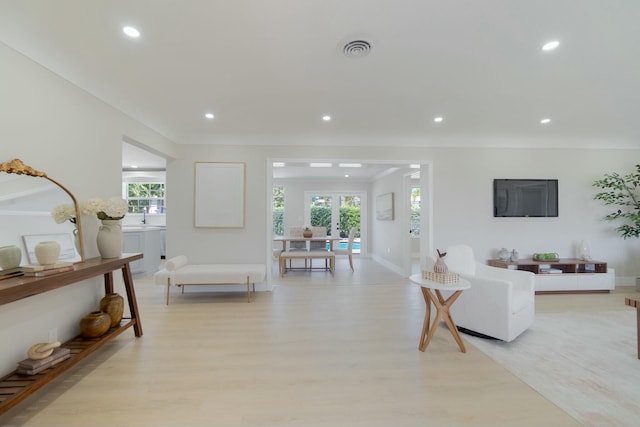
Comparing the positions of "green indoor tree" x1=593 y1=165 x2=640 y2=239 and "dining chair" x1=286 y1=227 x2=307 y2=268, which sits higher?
"green indoor tree" x1=593 y1=165 x2=640 y2=239

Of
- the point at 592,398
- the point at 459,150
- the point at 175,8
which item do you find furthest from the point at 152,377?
the point at 459,150

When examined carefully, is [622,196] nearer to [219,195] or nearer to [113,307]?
[219,195]

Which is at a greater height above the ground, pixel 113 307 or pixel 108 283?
pixel 108 283

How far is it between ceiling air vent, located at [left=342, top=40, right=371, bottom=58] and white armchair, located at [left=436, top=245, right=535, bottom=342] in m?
2.18

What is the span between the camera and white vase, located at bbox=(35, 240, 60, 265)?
1952 millimetres

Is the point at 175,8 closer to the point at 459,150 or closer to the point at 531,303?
the point at 531,303

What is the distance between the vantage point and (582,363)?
89.8 inches

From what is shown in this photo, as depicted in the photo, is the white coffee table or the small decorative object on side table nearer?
the white coffee table

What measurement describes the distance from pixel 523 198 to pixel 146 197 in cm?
888

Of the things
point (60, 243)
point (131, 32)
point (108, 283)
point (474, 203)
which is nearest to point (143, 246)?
point (108, 283)

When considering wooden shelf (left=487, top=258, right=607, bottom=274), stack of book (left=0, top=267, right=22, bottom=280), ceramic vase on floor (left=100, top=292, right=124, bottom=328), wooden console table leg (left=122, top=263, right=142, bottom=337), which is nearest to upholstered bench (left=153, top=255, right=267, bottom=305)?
wooden console table leg (left=122, top=263, right=142, bottom=337)

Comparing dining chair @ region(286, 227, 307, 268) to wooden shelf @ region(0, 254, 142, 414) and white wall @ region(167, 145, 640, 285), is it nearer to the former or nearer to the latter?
white wall @ region(167, 145, 640, 285)

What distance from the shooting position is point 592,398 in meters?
1.85

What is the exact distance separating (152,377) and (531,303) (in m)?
3.52
